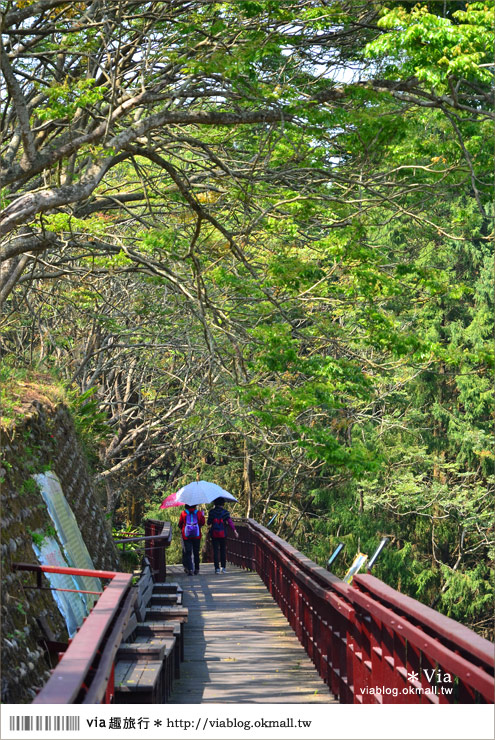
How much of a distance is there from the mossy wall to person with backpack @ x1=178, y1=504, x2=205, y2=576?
4.19 metres

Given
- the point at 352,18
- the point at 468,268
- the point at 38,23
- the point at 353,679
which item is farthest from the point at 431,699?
the point at 468,268

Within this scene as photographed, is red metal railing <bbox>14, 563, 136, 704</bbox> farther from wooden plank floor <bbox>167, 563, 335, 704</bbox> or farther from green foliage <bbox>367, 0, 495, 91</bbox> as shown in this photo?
green foliage <bbox>367, 0, 495, 91</bbox>

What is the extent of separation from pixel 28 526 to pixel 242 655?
2.96 m

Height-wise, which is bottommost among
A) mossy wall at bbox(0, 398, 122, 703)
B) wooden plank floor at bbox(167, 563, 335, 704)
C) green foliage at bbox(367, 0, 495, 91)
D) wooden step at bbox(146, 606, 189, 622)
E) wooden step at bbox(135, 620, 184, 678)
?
wooden plank floor at bbox(167, 563, 335, 704)

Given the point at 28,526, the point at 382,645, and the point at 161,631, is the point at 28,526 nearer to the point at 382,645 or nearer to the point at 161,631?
the point at 161,631

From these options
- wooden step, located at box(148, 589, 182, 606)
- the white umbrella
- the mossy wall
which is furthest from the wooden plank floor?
the white umbrella

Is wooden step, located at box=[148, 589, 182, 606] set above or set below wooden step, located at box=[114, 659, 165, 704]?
below

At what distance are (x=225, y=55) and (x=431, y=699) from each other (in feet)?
23.1

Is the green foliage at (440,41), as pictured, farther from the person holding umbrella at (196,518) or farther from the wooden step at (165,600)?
the person holding umbrella at (196,518)

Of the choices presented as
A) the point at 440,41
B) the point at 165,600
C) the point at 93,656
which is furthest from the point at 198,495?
the point at 93,656

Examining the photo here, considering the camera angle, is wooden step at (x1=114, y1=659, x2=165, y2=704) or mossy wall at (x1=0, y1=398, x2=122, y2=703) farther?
mossy wall at (x1=0, y1=398, x2=122, y2=703)

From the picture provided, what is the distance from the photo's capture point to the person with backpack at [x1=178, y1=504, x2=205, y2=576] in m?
16.9

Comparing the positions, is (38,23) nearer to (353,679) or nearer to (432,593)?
A: (353,679)

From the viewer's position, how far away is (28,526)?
27.6ft
